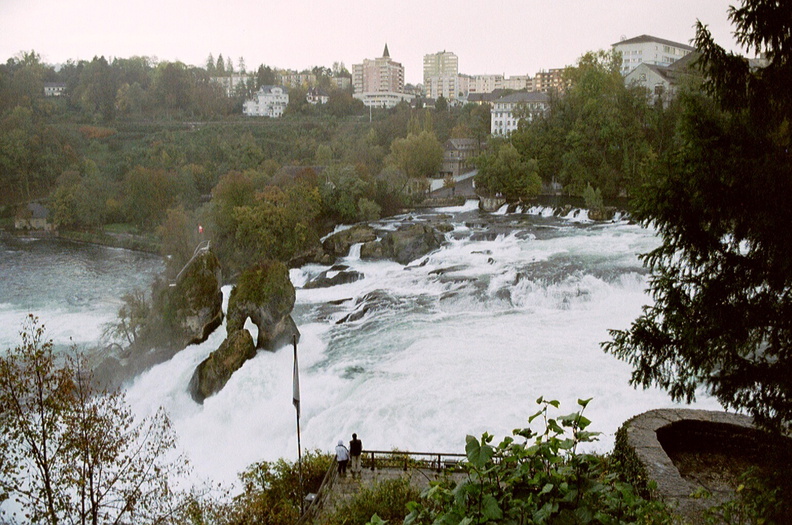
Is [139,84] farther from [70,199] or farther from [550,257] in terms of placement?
[550,257]

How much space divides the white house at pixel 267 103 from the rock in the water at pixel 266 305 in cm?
A: 6091

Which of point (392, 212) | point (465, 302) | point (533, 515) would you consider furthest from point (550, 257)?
point (533, 515)

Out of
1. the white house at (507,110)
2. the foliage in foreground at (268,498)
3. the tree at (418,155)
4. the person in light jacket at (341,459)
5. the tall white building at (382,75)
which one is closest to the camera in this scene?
the foliage in foreground at (268,498)

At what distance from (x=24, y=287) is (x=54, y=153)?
2202cm

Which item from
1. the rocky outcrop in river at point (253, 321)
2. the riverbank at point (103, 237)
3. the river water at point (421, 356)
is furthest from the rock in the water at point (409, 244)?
the riverbank at point (103, 237)

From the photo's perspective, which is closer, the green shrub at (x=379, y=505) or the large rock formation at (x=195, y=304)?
the green shrub at (x=379, y=505)

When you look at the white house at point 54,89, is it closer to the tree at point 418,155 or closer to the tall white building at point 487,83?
the tree at point 418,155

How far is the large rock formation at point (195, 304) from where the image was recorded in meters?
20.3

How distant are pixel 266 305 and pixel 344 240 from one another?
1301 centimetres

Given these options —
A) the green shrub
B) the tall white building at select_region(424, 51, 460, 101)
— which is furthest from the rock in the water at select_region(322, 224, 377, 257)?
the tall white building at select_region(424, 51, 460, 101)

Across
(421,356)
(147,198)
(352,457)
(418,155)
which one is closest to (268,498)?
(352,457)

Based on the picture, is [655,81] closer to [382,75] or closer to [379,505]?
[379,505]

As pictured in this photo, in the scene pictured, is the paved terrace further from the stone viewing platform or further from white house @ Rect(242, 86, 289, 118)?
white house @ Rect(242, 86, 289, 118)

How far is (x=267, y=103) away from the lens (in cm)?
7944
